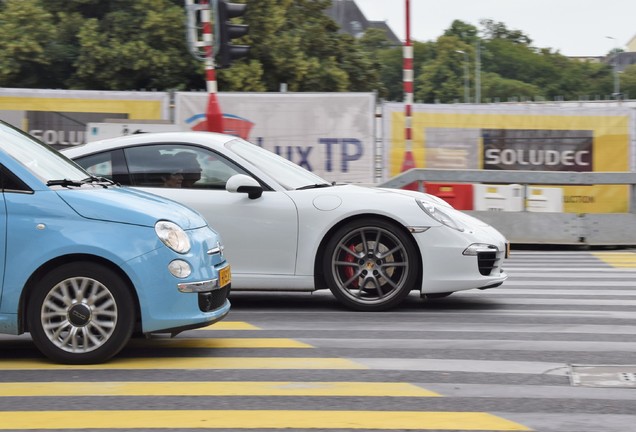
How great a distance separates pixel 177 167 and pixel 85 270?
2.49m

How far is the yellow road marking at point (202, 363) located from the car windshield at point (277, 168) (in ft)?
7.30

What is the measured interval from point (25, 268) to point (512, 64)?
450 ft

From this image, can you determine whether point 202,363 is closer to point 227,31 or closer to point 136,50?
point 227,31

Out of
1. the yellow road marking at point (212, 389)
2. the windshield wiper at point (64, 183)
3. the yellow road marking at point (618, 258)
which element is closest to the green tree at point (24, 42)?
the yellow road marking at point (618, 258)

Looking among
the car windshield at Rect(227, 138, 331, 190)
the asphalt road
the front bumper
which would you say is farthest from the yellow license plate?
the front bumper

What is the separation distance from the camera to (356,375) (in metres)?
5.91

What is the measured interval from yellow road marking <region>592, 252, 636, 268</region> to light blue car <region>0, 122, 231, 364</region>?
7365 mm

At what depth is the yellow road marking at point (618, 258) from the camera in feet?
40.9

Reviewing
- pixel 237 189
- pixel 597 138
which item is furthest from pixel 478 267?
pixel 597 138

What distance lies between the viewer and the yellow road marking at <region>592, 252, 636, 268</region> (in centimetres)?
1246

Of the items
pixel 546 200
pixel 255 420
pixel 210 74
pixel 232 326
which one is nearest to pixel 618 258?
pixel 546 200

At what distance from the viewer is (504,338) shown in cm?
712

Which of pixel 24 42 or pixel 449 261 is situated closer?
pixel 449 261

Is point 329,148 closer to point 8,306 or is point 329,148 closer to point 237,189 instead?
point 237,189
